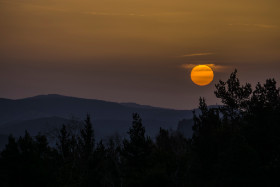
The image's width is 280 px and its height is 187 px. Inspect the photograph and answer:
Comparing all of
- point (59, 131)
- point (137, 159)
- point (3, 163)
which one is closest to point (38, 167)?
point (3, 163)

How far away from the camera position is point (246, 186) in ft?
106

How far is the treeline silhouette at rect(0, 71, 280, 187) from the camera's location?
3266 cm

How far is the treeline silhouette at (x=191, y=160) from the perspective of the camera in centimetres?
3266

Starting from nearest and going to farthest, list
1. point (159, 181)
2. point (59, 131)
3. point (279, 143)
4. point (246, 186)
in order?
point (246, 186) → point (279, 143) → point (159, 181) → point (59, 131)

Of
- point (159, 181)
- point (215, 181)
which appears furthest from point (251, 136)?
point (159, 181)

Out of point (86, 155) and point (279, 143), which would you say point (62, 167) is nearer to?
point (86, 155)

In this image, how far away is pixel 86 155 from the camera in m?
59.5

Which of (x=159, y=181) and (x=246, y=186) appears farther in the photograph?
(x=159, y=181)

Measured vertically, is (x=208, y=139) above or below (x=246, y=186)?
above

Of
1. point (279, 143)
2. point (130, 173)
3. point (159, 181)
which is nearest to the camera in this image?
point (279, 143)

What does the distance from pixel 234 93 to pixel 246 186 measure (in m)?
25.7

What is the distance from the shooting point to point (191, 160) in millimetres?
39469

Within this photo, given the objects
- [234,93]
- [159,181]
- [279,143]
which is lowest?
[159,181]

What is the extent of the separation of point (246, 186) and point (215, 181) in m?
2.77
